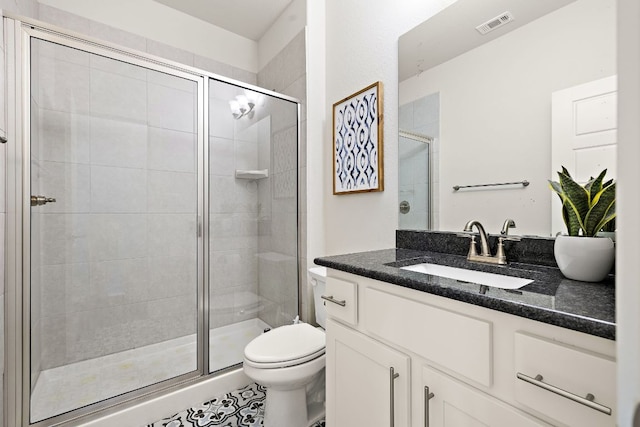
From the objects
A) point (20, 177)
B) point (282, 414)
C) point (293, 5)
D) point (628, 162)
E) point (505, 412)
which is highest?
point (293, 5)

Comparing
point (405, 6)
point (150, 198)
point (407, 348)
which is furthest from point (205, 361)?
point (405, 6)

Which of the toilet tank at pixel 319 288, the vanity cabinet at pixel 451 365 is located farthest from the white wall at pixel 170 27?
the vanity cabinet at pixel 451 365

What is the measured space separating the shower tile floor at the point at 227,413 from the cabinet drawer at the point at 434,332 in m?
0.94

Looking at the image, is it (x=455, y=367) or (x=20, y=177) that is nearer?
(x=455, y=367)

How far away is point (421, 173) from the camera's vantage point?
139 centimetres

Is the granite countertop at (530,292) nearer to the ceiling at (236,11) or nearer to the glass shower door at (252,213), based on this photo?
the glass shower door at (252,213)

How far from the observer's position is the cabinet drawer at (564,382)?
0.50 m

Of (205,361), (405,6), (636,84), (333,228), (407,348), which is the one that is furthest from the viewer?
(333,228)

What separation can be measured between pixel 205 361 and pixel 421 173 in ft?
5.42

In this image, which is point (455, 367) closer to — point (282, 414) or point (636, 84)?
point (636, 84)

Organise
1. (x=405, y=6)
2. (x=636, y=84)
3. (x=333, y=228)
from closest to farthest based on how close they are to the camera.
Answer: (x=636, y=84), (x=405, y=6), (x=333, y=228)

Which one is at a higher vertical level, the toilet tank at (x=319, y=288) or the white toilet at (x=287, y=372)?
the toilet tank at (x=319, y=288)

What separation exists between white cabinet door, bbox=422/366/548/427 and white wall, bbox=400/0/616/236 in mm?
638

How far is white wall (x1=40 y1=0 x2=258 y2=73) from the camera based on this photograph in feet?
6.42
